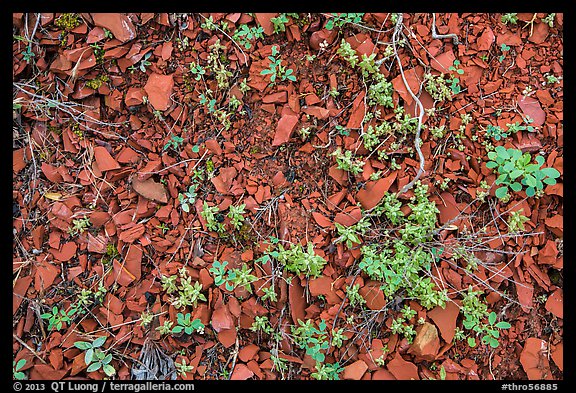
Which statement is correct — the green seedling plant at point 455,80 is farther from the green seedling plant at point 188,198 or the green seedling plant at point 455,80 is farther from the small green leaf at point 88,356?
the small green leaf at point 88,356

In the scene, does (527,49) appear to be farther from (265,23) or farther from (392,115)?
(265,23)

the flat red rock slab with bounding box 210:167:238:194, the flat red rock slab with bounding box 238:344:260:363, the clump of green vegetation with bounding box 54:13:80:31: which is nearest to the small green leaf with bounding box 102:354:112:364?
the flat red rock slab with bounding box 238:344:260:363

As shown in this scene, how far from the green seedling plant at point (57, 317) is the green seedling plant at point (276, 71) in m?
1.79

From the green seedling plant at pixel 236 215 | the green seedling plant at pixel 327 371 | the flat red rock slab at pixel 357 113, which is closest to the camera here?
the green seedling plant at pixel 327 371

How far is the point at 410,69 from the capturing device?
9.04ft

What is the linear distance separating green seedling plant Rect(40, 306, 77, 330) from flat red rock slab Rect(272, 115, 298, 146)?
154 cm

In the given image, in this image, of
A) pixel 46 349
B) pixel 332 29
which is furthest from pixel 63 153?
pixel 332 29

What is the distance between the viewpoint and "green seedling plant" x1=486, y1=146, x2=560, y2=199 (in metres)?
2.60

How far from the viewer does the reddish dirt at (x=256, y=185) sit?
2.59m

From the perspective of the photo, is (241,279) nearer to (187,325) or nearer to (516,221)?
(187,325)

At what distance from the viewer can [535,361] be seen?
256cm

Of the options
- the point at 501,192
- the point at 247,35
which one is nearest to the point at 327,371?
the point at 501,192

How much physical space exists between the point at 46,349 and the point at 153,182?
114 cm

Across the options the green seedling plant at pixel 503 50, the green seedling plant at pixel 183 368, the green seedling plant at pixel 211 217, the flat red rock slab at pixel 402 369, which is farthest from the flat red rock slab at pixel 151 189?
the green seedling plant at pixel 503 50
